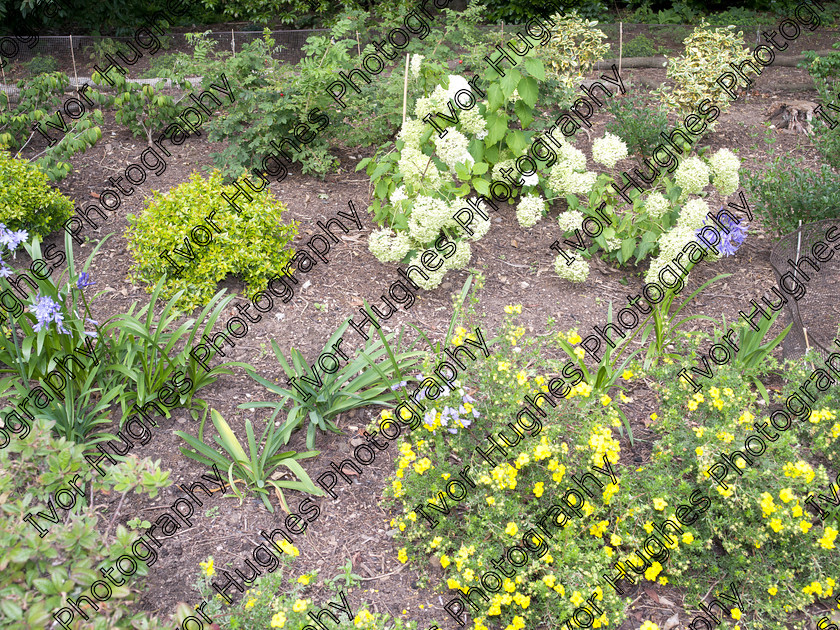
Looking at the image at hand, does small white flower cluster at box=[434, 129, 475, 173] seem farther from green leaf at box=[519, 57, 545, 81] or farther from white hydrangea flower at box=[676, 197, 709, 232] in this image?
white hydrangea flower at box=[676, 197, 709, 232]

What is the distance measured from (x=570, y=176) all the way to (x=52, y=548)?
11.0 feet

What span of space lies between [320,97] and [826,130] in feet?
11.7

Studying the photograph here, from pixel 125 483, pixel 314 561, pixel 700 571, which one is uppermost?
pixel 125 483

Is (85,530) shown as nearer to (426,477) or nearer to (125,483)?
(125,483)

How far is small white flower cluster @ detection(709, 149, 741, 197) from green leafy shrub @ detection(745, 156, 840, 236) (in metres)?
0.31

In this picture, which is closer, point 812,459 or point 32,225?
point 812,459

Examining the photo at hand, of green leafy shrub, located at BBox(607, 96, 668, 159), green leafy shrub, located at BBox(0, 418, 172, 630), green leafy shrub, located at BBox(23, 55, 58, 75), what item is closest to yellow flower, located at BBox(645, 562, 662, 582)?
green leafy shrub, located at BBox(0, 418, 172, 630)

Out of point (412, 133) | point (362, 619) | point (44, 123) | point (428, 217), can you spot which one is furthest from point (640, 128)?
point (44, 123)

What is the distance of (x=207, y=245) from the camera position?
12.2ft

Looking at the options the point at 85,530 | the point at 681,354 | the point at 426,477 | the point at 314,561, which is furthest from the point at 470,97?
the point at 85,530

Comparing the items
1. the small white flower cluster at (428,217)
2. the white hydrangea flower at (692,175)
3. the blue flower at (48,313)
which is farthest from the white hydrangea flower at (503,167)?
the blue flower at (48,313)

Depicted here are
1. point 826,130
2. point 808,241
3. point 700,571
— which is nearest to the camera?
point 700,571

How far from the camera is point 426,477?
2602 mm

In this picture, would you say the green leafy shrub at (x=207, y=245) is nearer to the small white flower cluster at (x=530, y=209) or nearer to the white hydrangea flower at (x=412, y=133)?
the white hydrangea flower at (x=412, y=133)
